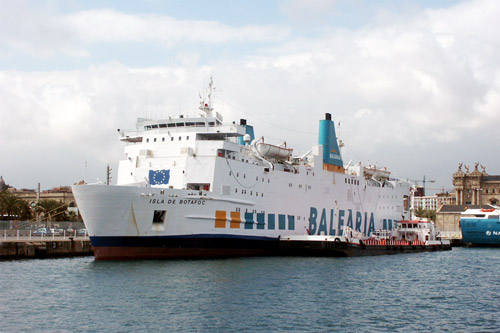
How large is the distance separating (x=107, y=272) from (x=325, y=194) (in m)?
21.6

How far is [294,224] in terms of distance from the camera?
41406 mm

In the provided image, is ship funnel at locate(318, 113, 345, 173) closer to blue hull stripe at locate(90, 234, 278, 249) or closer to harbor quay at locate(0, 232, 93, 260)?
blue hull stripe at locate(90, 234, 278, 249)

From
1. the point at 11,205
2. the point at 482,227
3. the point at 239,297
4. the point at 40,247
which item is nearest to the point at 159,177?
the point at 40,247

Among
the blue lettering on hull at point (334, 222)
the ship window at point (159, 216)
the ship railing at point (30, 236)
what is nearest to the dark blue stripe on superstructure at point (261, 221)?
the blue lettering on hull at point (334, 222)

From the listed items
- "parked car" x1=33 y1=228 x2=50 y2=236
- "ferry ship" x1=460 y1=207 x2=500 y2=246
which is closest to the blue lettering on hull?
"parked car" x1=33 y1=228 x2=50 y2=236

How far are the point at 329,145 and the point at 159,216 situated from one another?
1828cm

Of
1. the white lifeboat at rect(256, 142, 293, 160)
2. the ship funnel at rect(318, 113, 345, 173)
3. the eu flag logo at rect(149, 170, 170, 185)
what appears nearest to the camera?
the eu flag logo at rect(149, 170, 170, 185)

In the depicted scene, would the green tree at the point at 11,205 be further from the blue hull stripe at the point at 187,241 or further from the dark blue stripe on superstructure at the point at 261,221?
the dark blue stripe on superstructure at the point at 261,221

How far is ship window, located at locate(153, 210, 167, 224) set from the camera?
32.1 metres

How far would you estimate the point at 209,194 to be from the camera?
3416 centimetres

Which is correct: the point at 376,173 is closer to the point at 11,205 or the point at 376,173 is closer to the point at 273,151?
the point at 273,151

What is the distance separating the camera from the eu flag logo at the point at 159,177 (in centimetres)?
3528

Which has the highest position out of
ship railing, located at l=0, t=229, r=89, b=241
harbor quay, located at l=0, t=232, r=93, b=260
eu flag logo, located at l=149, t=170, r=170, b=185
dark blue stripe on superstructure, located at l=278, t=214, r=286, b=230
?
eu flag logo, located at l=149, t=170, r=170, b=185

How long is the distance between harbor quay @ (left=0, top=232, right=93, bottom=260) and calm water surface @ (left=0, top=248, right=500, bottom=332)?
254 cm
